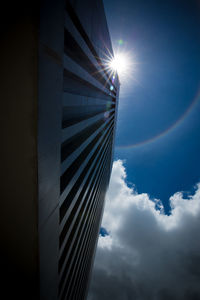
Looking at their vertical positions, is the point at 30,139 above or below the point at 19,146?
above

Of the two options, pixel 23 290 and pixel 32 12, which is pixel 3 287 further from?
pixel 32 12

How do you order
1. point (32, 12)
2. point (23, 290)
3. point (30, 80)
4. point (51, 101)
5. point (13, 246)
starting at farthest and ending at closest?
point (23, 290)
point (13, 246)
point (51, 101)
point (30, 80)
point (32, 12)

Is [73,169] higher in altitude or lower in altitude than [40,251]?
higher

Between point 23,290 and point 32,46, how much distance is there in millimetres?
8096

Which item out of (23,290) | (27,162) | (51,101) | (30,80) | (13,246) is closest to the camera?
(30,80)

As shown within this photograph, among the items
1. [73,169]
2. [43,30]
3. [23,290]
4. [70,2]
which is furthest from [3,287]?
[70,2]

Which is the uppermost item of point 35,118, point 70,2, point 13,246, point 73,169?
point 70,2

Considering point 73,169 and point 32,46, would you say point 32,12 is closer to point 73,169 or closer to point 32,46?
point 32,46

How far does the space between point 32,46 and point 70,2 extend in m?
4.68

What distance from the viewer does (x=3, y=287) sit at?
464cm

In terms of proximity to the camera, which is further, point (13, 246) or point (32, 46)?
point (13, 246)

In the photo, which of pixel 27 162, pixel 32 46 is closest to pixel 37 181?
pixel 27 162

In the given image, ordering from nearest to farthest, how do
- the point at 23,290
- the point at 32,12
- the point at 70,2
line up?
the point at 32,12
the point at 23,290
the point at 70,2

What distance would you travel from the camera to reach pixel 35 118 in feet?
9.87
